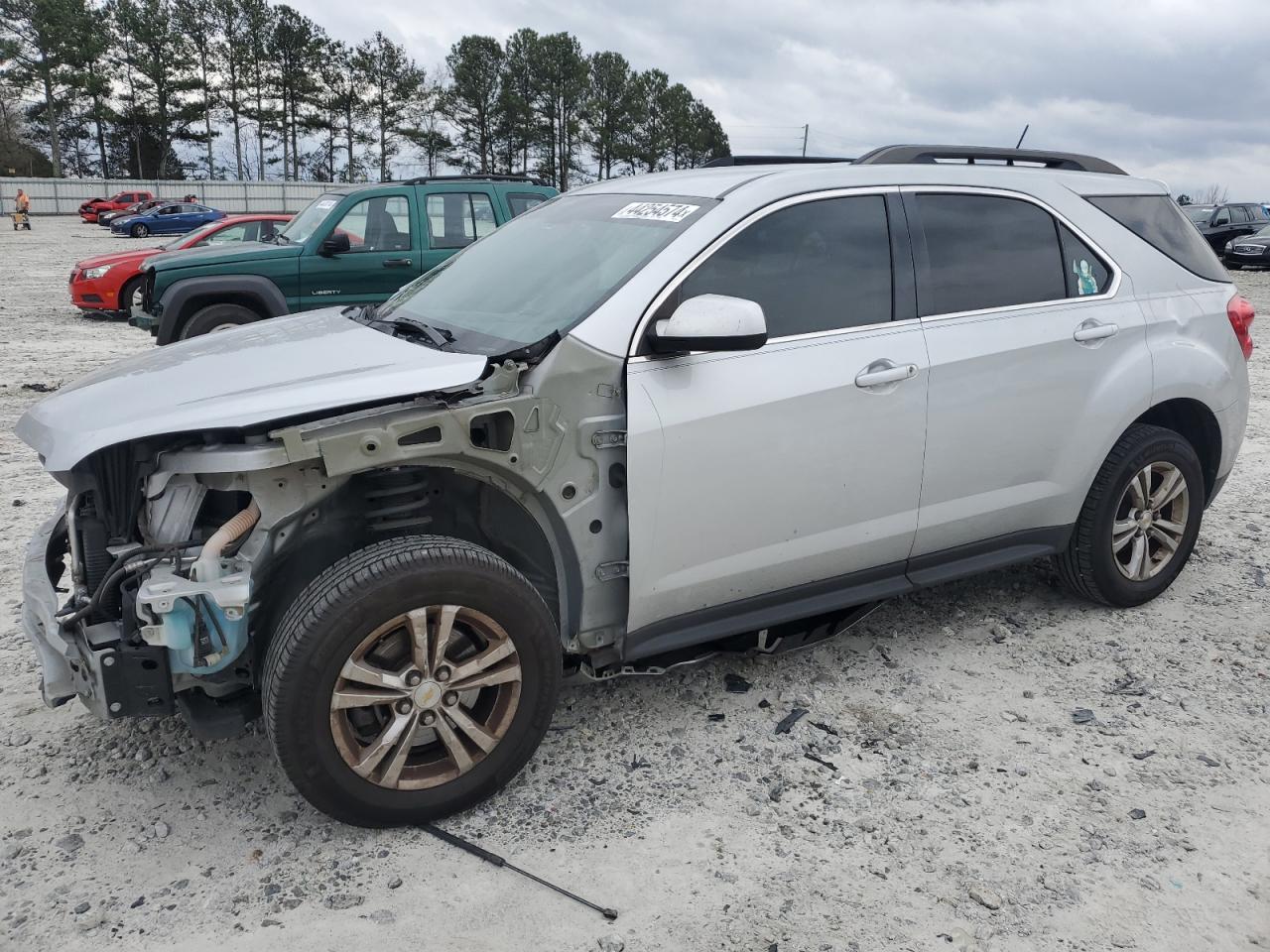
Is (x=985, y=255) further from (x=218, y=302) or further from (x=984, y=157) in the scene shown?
(x=218, y=302)

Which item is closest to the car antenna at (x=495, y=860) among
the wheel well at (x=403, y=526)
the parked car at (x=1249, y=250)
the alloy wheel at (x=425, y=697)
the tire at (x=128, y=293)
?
the alloy wheel at (x=425, y=697)

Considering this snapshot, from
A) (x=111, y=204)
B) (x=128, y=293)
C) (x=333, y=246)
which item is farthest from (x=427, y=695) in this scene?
(x=111, y=204)

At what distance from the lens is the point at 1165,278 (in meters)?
4.36

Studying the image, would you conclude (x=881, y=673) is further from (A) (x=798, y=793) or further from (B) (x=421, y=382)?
(B) (x=421, y=382)

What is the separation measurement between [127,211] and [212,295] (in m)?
36.3

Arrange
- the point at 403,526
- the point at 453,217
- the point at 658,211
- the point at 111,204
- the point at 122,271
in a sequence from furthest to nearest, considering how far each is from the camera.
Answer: the point at 111,204
the point at 122,271
the point at 453,217
the point at 658,211
the point at 403,526

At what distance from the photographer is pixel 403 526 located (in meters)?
3.18

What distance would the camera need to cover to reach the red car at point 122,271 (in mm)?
13867

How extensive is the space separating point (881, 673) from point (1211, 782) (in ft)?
3.77

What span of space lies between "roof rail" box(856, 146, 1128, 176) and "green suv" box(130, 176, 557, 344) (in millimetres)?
6417

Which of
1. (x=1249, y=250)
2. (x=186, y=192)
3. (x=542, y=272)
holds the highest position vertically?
(x=186, y=192)

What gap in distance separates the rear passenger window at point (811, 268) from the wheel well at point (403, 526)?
841mm

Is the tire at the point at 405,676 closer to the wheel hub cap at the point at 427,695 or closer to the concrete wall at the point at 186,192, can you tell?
the wheel hub cap at the point at 427,695

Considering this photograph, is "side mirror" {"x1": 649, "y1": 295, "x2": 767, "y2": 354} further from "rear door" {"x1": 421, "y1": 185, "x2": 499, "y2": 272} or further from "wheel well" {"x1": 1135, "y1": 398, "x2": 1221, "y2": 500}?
"rear door" {"x1": 421, "y1": 185, "x2": 499, "y2": 272}
